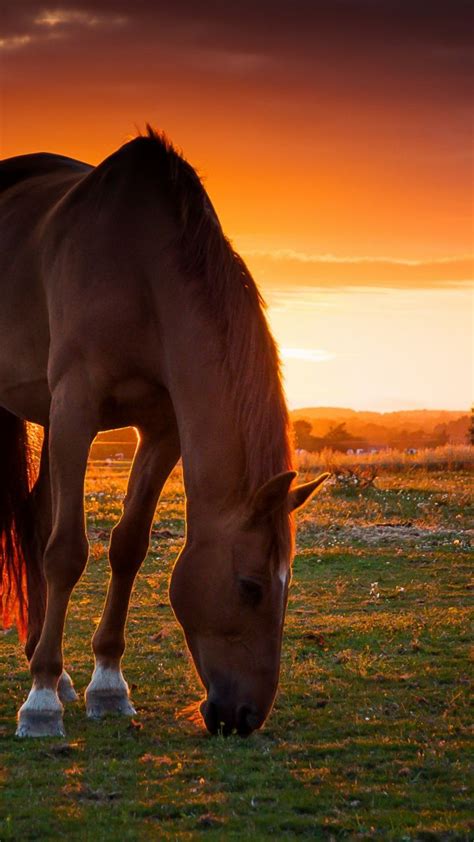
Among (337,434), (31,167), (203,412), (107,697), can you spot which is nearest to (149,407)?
(203,412)


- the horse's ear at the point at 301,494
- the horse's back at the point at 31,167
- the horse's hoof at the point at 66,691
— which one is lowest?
the horse's hoof at the point at 66,691

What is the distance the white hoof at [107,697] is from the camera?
653 cm

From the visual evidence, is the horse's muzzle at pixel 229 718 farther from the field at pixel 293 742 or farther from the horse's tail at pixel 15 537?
the horse's tail at pixel 15 537

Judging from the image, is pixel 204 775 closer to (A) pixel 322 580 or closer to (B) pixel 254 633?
(B) pixel 254 633

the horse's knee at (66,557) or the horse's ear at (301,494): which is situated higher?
the horse's ear at (301,494)

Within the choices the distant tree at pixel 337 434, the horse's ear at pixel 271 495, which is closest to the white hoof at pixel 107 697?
the horse's ear at pixel 271 495

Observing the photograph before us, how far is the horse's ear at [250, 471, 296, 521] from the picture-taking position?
5.08m

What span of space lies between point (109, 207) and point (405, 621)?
4.78 meters

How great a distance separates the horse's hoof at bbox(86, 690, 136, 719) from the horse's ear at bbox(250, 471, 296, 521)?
6.11ft

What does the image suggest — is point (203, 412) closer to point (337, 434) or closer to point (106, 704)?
point (106, 704)

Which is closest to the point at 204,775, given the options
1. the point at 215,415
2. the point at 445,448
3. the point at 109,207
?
the point at 215,415

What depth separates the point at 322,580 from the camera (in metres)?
12.0

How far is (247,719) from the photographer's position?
5363mm

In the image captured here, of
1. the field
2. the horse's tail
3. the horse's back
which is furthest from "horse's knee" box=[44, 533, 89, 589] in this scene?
the horse's back
